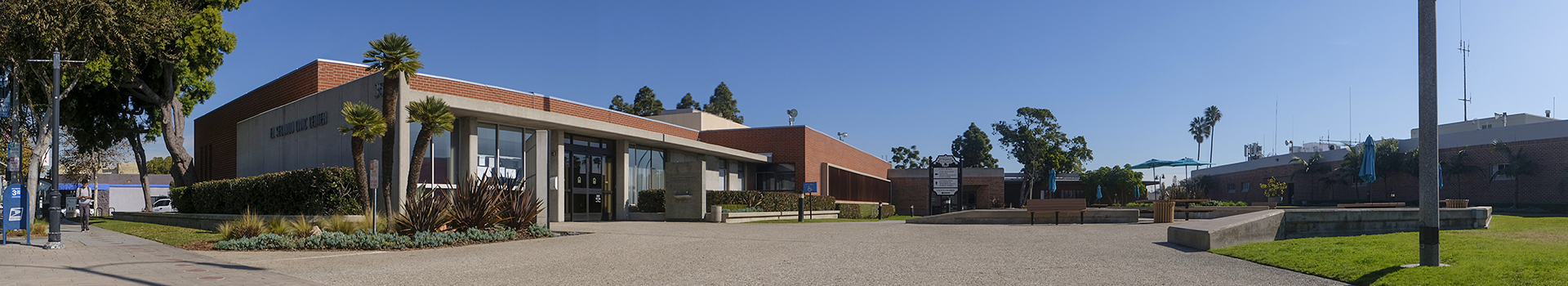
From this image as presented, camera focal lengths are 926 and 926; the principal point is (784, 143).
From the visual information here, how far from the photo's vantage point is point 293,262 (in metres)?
10.4

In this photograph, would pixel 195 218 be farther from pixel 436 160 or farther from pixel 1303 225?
pixel 1303 225

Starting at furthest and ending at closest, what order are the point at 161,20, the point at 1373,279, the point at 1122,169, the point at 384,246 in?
the point at 1122,169, the point at 161,20, the point at 384,246, the point at 1373,279

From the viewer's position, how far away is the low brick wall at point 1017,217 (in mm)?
20812

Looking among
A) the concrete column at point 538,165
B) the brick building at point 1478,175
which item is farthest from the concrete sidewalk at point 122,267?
the brick building at point 1478,175

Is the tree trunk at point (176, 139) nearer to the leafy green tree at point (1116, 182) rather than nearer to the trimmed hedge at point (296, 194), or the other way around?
the trimmed hedge at point (296, 194)

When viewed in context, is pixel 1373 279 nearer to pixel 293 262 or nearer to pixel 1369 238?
pixel 1369 238

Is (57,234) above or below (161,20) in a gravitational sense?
below

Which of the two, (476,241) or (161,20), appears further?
(161,20)

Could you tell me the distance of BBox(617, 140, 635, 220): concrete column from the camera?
26.1m

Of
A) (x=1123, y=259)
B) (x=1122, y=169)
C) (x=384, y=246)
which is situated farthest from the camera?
(x=1122, y=169)

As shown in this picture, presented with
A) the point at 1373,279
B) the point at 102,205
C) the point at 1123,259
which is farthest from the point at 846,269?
the point at 102,205

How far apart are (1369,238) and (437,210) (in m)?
13.0

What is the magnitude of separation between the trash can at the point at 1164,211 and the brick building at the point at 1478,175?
27426 millimetres

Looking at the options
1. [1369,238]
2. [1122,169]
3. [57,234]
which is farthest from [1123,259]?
[1122,169]
